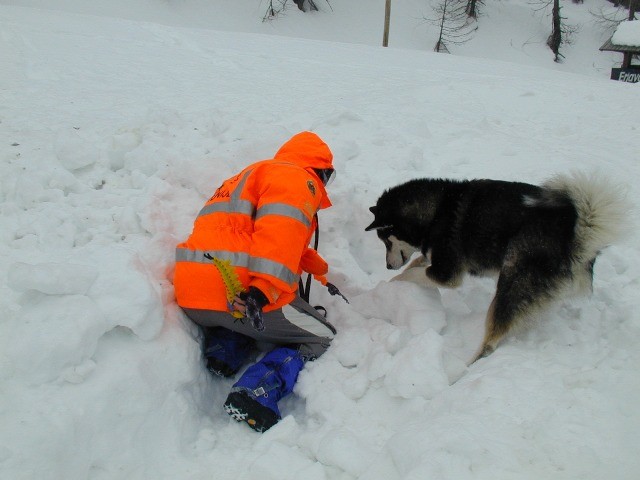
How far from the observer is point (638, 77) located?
10.9 meters

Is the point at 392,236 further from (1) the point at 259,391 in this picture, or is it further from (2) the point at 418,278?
(1) the point at 259,391

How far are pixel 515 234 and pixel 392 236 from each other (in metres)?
0.93

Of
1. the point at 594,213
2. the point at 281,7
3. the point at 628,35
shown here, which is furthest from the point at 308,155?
the point at 281,7

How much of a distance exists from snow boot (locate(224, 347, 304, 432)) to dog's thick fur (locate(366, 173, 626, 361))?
1036 mm

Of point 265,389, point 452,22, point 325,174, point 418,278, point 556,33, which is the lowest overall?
point 265,389

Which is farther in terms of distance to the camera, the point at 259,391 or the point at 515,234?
the point at 515,234

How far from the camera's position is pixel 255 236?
2.46 m

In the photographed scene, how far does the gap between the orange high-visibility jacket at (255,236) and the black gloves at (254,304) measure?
4 centimetres

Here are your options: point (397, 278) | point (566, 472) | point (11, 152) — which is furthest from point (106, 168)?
point (566, 472)

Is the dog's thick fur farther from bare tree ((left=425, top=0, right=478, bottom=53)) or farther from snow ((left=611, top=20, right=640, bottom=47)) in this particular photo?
bare tree ((left=425, top=0, right=478, bottom=53))

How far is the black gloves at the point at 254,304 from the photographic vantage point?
7.89ft

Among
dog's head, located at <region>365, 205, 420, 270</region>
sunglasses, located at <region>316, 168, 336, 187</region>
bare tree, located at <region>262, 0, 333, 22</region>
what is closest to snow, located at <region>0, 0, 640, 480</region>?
dog's head, located at <region>365, 205, 420, 270</region>

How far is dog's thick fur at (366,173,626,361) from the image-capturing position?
2535 mm

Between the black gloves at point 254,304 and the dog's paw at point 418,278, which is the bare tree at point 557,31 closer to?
the dog's paw at point 418,278
